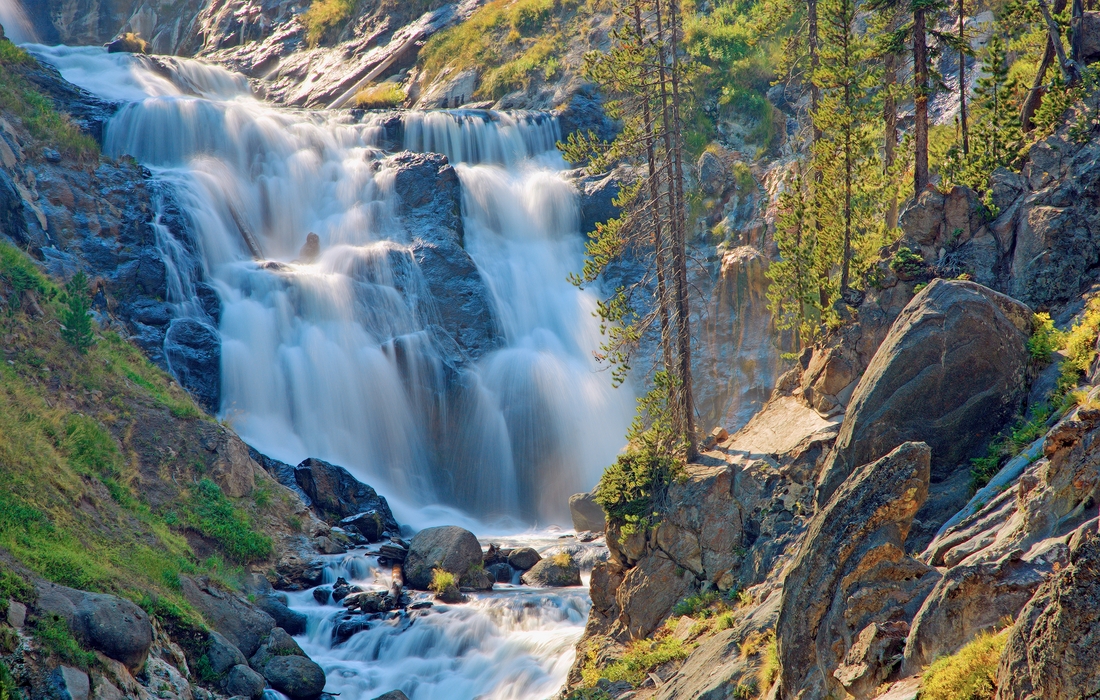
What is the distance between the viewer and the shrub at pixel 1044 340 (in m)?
13.7

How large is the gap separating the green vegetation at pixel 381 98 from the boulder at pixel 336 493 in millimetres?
28332

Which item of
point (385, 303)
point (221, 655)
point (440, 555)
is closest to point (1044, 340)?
point (440, 555)

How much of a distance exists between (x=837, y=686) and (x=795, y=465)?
7342 millimetres

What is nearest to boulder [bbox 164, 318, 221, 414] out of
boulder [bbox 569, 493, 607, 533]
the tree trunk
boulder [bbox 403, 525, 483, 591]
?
boulder [bbox 403, 525, 483, 591]

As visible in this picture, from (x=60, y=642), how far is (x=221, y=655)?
4032 millimetres

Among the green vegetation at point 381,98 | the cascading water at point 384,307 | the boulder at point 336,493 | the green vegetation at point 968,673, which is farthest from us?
the green vegetation at point 381,98

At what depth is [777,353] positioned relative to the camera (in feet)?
109

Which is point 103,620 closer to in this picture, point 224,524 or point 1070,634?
point 224,524

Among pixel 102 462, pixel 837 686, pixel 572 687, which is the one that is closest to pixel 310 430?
pixel 102 462

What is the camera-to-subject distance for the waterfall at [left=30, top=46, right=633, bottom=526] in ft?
107

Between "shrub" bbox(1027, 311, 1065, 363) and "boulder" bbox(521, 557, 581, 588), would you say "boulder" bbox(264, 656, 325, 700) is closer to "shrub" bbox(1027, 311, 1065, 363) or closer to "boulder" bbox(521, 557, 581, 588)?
"boulder" bbox(521, 557, 581, 588)

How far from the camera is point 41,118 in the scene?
35.4 m

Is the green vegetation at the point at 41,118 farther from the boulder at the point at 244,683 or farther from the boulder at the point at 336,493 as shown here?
the boulder at the point at 244,683

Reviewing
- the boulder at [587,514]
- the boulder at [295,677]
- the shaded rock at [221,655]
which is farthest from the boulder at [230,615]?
the boulder at [587,514]
